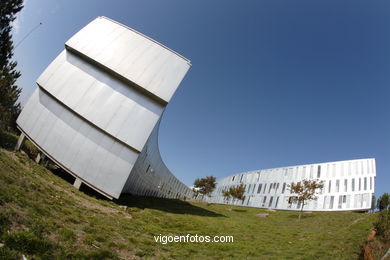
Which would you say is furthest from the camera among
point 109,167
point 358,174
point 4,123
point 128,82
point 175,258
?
point 358,174

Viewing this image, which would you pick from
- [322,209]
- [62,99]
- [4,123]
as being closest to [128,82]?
[62,99]

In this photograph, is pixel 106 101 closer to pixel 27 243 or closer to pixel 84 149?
pixel 84 149

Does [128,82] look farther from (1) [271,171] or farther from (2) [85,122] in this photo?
(1) [271,171]

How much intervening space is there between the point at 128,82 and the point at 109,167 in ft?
22.8

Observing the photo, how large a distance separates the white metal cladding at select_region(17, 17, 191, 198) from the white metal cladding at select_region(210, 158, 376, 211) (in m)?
37.3

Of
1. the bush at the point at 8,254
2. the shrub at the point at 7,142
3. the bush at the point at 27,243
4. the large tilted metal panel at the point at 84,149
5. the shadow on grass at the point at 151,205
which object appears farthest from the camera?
the shadow on grass at the point at 151,205

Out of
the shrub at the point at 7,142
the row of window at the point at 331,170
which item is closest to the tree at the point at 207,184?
the row of window at the point at 331,170

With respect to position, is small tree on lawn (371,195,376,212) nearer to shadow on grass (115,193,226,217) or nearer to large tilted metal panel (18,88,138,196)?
shadow on grass (115,193,226,217)

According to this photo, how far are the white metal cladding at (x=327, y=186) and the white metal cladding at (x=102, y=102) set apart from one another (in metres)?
37.3

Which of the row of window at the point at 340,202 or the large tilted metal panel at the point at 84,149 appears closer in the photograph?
the large tilted metal panel at the point at 84,149

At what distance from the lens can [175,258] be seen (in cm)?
735

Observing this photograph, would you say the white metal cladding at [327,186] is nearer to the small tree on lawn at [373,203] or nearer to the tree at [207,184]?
the small tree on lawn at [373,203]

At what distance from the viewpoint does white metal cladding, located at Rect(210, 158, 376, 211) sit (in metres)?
39.8

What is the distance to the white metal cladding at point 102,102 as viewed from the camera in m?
15.3
